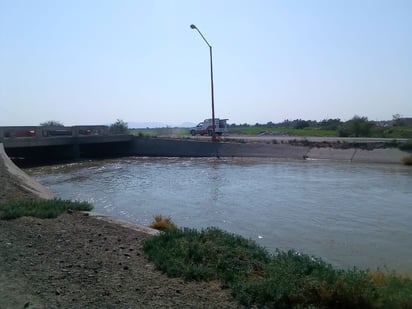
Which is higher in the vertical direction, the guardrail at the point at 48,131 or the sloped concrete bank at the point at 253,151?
the guardrail at the point at 48,131

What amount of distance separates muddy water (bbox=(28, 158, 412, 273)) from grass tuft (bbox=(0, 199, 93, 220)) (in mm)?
2701

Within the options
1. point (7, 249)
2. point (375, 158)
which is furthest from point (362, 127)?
point (7, 249)

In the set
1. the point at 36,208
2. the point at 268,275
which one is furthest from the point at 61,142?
the point at 268,275

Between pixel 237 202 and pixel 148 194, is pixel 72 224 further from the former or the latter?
pixel 148 194

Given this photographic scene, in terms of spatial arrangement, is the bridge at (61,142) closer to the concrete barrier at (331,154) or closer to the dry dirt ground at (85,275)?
the concrete barrier at (331,154)

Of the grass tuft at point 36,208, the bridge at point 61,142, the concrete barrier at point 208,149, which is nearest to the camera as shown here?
the grass tuft at point 36,208

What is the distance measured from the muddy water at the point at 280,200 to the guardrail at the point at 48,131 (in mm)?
5376

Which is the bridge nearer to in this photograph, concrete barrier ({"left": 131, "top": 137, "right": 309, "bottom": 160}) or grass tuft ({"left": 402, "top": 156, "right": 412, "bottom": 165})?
concrete barrier ({"left": 131, "top": 137, "right": 309, "bottom": 160})

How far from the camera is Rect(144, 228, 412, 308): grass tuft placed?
6.29m

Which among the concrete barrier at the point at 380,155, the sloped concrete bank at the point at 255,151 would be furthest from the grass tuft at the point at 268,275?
the sloped concrete bank at the point at 255,151

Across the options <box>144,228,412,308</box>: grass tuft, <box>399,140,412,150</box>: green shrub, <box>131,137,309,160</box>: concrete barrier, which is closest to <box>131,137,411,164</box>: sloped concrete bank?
<box>131,137,309,160</box>: concrete barrier

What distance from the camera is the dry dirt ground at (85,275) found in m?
6.30

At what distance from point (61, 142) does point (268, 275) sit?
43644 millimetres

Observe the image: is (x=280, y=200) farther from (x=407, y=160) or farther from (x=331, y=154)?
(x=331, y=154)
